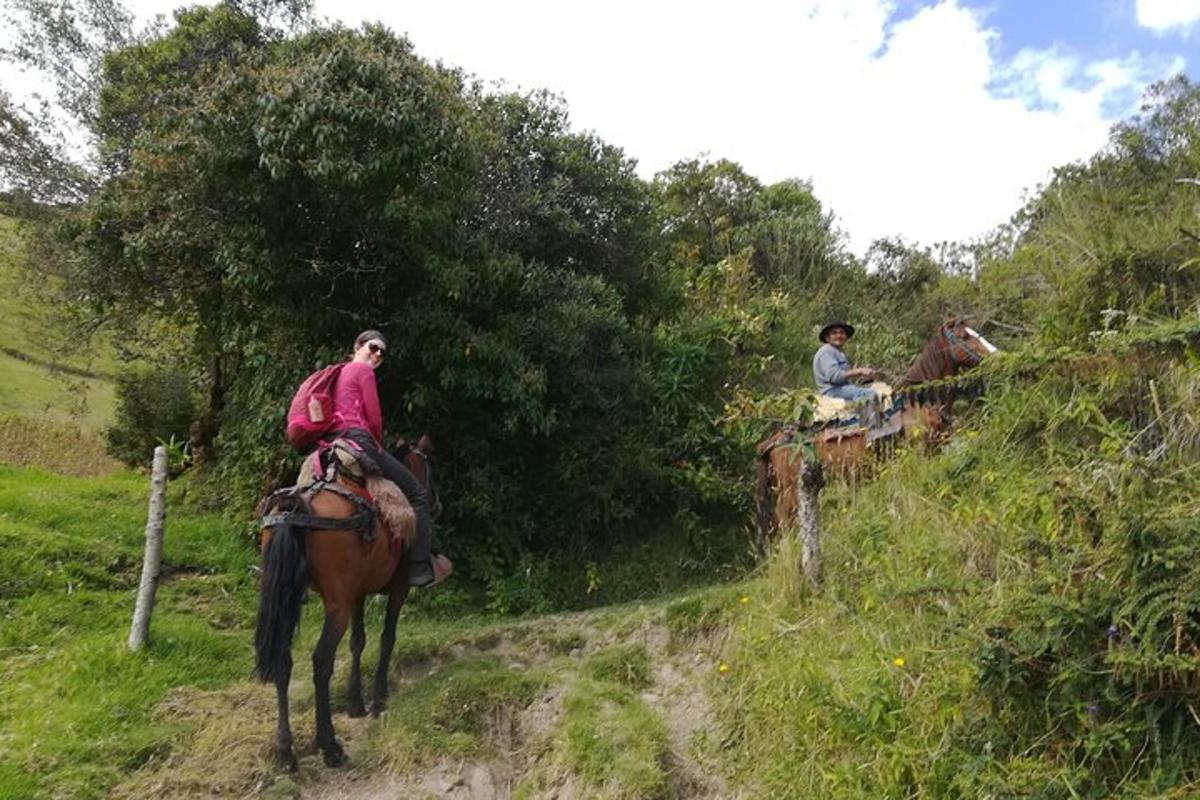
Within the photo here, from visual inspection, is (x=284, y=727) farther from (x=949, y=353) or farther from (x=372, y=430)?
(x=949, y=353)

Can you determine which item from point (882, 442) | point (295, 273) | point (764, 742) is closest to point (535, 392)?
point (295, 273)

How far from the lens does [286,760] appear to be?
5.16 meters

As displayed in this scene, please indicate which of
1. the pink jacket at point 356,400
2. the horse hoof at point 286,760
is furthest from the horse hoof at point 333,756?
the pink jacket at point 356,400

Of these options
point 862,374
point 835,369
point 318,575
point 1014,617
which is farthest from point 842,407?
point 318,575

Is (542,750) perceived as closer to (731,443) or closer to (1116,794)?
(1116,794)

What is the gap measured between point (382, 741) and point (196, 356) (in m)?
9.10

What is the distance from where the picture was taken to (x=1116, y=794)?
3375 millimetres

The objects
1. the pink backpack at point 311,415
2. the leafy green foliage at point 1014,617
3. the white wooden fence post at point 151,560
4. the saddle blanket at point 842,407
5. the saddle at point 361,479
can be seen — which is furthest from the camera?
the saddle blanket at point 842,407

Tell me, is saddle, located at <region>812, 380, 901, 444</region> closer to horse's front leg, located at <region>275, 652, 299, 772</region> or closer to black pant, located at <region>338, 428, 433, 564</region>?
black pant, located at <region>338, 428, 433, 564</region>

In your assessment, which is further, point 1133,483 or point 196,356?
point 196,356

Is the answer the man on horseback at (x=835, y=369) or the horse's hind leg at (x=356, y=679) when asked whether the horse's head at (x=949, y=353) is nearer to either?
the man on horseback at (x=835, y=369)

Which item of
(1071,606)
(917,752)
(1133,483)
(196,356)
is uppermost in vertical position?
(196,356)

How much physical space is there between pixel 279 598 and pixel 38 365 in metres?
25.2

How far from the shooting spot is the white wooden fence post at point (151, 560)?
6.79 meters
